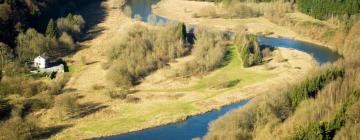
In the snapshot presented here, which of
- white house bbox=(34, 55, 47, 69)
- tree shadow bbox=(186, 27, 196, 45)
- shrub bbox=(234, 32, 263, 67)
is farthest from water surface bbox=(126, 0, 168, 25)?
white house bbox=(34, 55, 47, 69)

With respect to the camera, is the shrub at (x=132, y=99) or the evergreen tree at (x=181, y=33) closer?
the shrub at (x=132, y=99)

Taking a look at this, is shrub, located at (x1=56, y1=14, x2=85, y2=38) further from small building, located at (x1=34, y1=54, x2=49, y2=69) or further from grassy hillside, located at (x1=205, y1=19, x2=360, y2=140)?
grassy hillside, located at (x1=205, y1=19, x2=360, y2=140)

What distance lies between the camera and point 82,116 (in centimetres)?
6406

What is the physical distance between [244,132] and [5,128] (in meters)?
26.3

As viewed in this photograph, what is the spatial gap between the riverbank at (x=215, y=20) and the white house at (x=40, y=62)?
44638 millimetres

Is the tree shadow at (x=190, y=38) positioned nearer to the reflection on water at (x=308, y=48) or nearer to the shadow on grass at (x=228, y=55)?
the shadow on grass at (x=228, y=55)

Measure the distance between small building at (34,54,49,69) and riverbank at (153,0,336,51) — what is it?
4441 centimetres

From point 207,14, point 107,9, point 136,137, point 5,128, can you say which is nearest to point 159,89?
point 136,137

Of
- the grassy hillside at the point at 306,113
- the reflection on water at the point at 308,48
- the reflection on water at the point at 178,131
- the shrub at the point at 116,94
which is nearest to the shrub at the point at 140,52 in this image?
the shrub at the point at 116,94

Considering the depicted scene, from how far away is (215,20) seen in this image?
12175 cm

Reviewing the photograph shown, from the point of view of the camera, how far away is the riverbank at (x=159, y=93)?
62062mm

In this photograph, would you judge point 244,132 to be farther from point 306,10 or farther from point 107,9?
point 107,9

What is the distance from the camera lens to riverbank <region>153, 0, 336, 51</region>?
10900 cm

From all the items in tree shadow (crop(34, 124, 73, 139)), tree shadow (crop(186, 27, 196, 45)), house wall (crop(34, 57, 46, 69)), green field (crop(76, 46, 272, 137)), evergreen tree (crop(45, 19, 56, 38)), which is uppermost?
evergreen tree (crop(45, 19, 56, 38))
